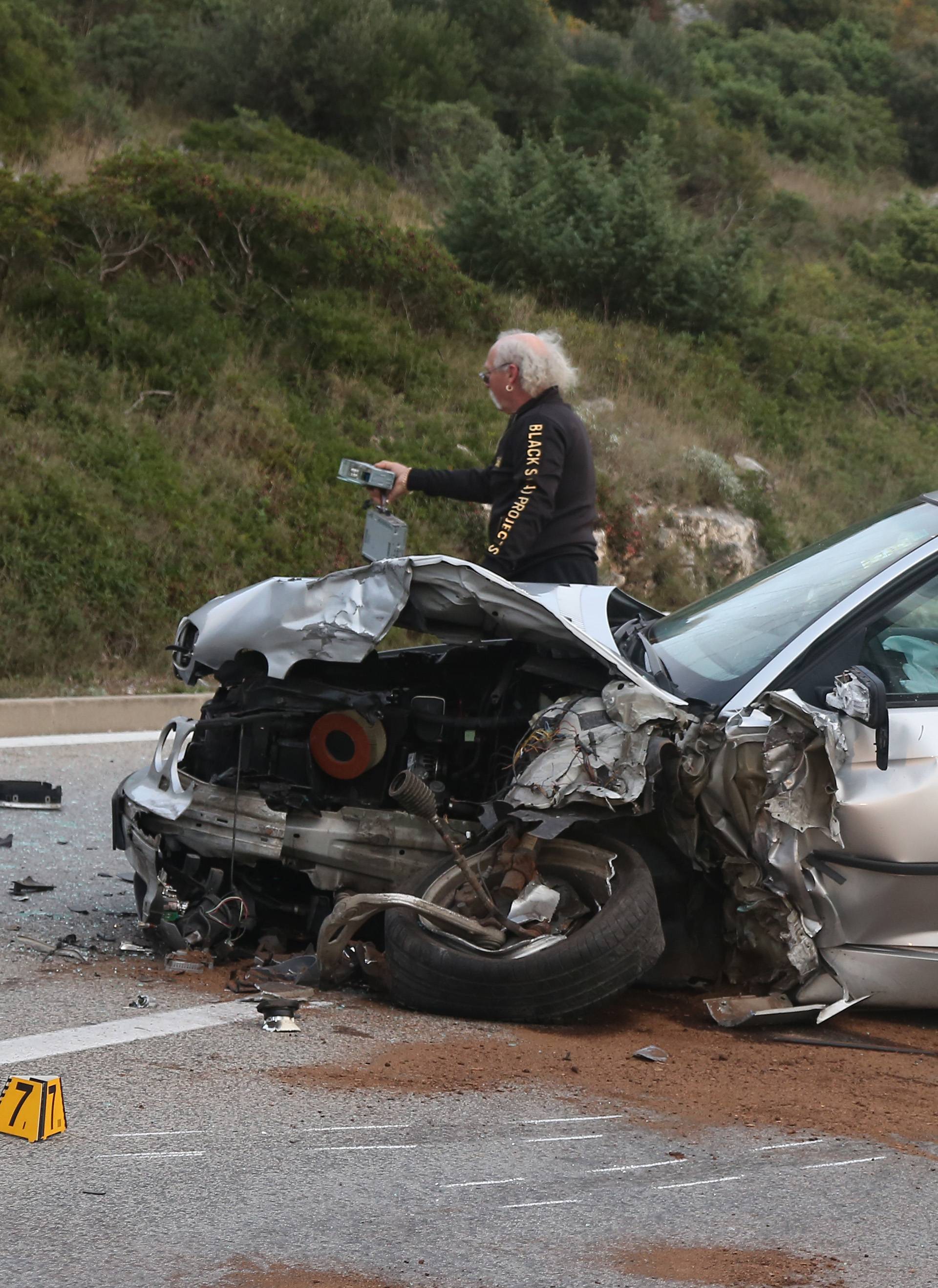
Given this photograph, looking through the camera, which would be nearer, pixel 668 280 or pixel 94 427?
pixel 94 427

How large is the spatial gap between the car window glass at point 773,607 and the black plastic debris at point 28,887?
2680mm

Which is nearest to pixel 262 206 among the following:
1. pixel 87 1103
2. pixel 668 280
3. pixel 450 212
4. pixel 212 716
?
pixel 450 212

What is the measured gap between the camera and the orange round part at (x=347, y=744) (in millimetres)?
5203

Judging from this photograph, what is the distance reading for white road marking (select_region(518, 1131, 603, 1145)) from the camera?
3830mm

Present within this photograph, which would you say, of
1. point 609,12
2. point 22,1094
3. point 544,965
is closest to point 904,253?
point 609,12

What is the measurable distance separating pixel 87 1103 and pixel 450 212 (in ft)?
67.9

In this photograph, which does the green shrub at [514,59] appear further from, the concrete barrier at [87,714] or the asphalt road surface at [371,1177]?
the asphalt road surface at [371,1177]

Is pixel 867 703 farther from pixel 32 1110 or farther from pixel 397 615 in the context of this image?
pixel 32 1110

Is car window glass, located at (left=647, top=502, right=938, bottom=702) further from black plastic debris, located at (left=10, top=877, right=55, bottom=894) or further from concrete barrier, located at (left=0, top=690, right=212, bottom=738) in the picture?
concrete barrier, located at (left=0, top=690, right=212, bottom=738)

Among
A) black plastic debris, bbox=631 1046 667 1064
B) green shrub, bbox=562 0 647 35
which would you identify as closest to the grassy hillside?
black plastic debris, bbox=631 1046 667 1064

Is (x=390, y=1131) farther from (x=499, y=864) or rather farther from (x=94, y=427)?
(x=94, y=427)

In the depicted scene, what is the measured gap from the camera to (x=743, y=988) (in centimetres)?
492

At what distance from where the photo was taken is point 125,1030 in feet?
14.9

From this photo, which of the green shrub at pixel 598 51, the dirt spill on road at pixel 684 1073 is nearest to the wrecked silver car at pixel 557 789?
the dirt spill on road at pixel 684 1073
